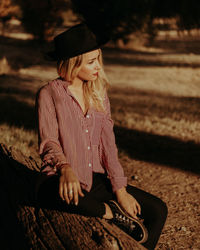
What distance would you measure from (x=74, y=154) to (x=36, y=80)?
25.3 feet

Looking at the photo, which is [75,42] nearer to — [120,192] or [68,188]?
[68,188]

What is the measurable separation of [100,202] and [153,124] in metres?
3.82

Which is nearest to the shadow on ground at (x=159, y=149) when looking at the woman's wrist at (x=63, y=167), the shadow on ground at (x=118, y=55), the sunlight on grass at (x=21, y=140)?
the sunlight on grass at (x=21, y=140)

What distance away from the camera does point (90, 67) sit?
210 centimetres

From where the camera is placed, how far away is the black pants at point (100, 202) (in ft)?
6.37

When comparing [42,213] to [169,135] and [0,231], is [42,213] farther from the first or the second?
[169,135]

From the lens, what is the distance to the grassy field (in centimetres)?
344

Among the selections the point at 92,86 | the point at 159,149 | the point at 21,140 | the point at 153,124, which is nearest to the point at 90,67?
the point at 92,86

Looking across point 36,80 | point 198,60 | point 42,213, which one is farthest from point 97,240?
point 198,60

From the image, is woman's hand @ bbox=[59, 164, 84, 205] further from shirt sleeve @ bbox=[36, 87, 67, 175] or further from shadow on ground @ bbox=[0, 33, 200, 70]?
shadow on ground @ bbox=[0, 33, 200, 70]

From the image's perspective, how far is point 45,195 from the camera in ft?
6.51

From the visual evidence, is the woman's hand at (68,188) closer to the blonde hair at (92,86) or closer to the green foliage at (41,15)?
the blonde hair at (92,86)

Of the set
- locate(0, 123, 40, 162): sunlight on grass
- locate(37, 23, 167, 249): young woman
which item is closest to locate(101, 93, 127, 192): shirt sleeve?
locate(37, 23, 167, 249): young woman

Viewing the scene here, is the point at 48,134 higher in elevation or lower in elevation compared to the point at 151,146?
higher
